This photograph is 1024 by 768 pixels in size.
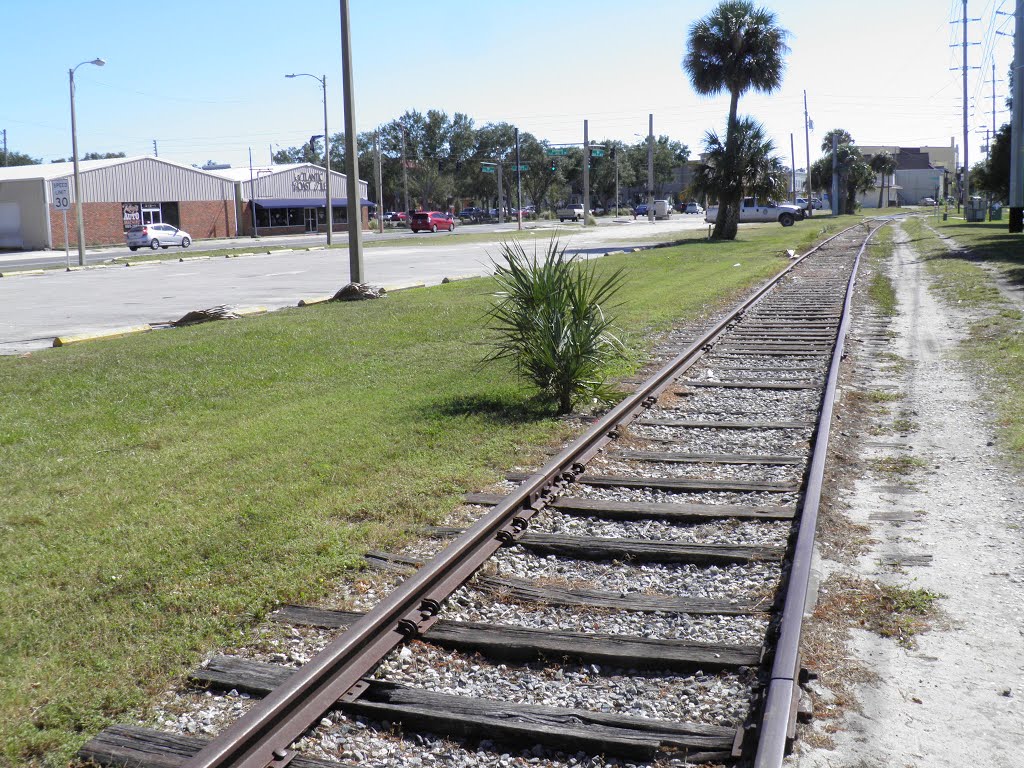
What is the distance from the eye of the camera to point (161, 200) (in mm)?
69438

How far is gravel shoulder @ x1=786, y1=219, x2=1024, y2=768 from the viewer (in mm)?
3785

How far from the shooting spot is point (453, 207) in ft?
449

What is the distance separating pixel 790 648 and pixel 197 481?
4502mm

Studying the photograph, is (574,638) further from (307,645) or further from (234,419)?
(234,419)

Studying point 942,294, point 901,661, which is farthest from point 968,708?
point 942,294

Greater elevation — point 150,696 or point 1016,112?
point 1016,112

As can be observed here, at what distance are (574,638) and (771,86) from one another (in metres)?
45.0

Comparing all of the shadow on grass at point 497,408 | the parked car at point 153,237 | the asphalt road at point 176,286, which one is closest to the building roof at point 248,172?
the parked car at point 153,237

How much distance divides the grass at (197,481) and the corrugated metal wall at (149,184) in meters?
54.2

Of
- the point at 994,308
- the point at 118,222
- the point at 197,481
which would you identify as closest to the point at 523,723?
the point at 197,481

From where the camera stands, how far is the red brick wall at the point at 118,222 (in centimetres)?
6249

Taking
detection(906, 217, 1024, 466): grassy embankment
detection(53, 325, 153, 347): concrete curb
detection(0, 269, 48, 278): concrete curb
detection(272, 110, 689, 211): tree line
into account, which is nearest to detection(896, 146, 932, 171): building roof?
detection(272, 110, 689, 211): tree line

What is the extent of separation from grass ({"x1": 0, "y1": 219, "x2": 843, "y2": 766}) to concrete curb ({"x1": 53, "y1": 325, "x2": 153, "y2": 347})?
0.89m

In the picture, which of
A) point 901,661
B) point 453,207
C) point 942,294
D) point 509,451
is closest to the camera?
point 901,661
